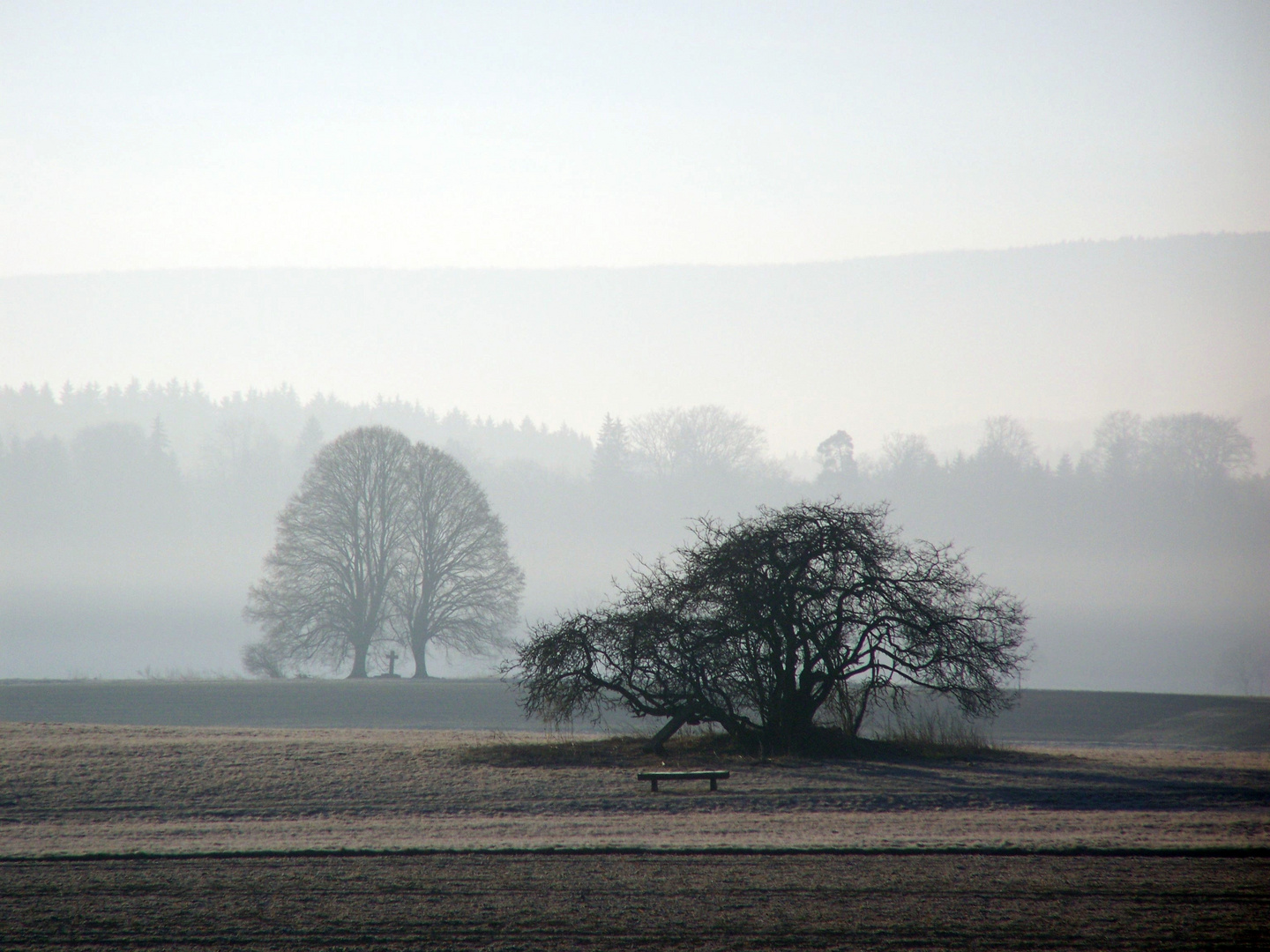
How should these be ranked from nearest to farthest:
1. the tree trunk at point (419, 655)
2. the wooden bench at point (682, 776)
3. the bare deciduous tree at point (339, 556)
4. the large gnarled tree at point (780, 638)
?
the wooden bench at point (682, 776) → the large gnarled tree at point (780, 638) → the bare deciduous tree at point (339, 556) → the tree trunk at point (419, 655)

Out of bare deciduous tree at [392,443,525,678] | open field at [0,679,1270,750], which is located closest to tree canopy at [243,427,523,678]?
bare deciduous tree at [392,443,525,678]

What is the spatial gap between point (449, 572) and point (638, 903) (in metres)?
39.7

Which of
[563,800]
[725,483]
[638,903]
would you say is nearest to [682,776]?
[563,800]

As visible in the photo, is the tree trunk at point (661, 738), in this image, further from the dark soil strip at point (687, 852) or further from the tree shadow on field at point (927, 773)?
the dark soil strip at point (687, 852)

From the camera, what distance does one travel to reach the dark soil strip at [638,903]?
9445 mm

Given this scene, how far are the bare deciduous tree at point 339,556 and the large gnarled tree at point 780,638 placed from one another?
29726mm

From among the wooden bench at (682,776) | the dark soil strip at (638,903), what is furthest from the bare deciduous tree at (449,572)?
the dark soil strip at (638,903)

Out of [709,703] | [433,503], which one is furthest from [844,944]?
[433,503]

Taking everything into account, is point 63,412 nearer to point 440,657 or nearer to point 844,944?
point 440,657

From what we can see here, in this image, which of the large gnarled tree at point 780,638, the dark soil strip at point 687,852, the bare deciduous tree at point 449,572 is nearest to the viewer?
the dark soil strip at point 687,852

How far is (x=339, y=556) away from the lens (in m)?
48.7

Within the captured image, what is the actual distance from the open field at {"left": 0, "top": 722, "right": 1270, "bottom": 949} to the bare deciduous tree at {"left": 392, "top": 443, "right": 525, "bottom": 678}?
28560 millimetres

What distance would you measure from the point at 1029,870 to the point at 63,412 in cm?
16796

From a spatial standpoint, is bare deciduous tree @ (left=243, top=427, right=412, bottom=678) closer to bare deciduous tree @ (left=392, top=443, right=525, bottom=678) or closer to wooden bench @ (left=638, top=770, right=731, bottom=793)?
bare deciduous tree @ (left=392, top=443, right=525, bottom=678)
